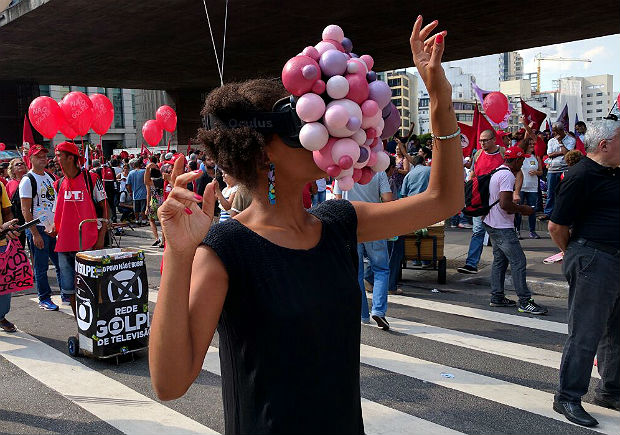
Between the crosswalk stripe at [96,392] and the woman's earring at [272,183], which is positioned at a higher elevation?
the woman's earring at [272,183]

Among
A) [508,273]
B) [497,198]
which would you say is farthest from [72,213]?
[508,273]

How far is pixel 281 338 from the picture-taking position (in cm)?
161

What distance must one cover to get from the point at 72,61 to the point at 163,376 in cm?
2739

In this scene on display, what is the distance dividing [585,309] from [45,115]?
1072 cm

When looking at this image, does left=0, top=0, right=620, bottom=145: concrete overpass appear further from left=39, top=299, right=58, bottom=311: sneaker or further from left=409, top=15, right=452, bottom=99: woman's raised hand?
left=409, top=15, right=452, bottom=99: woman's raised hand

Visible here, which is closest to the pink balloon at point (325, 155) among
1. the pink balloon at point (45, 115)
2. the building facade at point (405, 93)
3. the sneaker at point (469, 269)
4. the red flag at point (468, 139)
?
the sneaker at point (469, 269)

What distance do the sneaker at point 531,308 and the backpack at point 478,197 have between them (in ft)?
4.14

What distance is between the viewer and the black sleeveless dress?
5.31 ft

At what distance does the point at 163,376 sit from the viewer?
1.49m

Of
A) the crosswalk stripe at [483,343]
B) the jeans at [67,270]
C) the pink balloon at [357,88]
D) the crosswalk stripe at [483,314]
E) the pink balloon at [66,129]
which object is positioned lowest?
the crosswalk stripe at [483,314]

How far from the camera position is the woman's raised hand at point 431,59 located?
1.88 m

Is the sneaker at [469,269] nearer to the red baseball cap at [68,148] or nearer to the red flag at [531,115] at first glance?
the red baseball cap at [68,148]

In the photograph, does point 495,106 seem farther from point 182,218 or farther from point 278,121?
point 182,218

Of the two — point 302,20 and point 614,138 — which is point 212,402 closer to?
point 614,138
